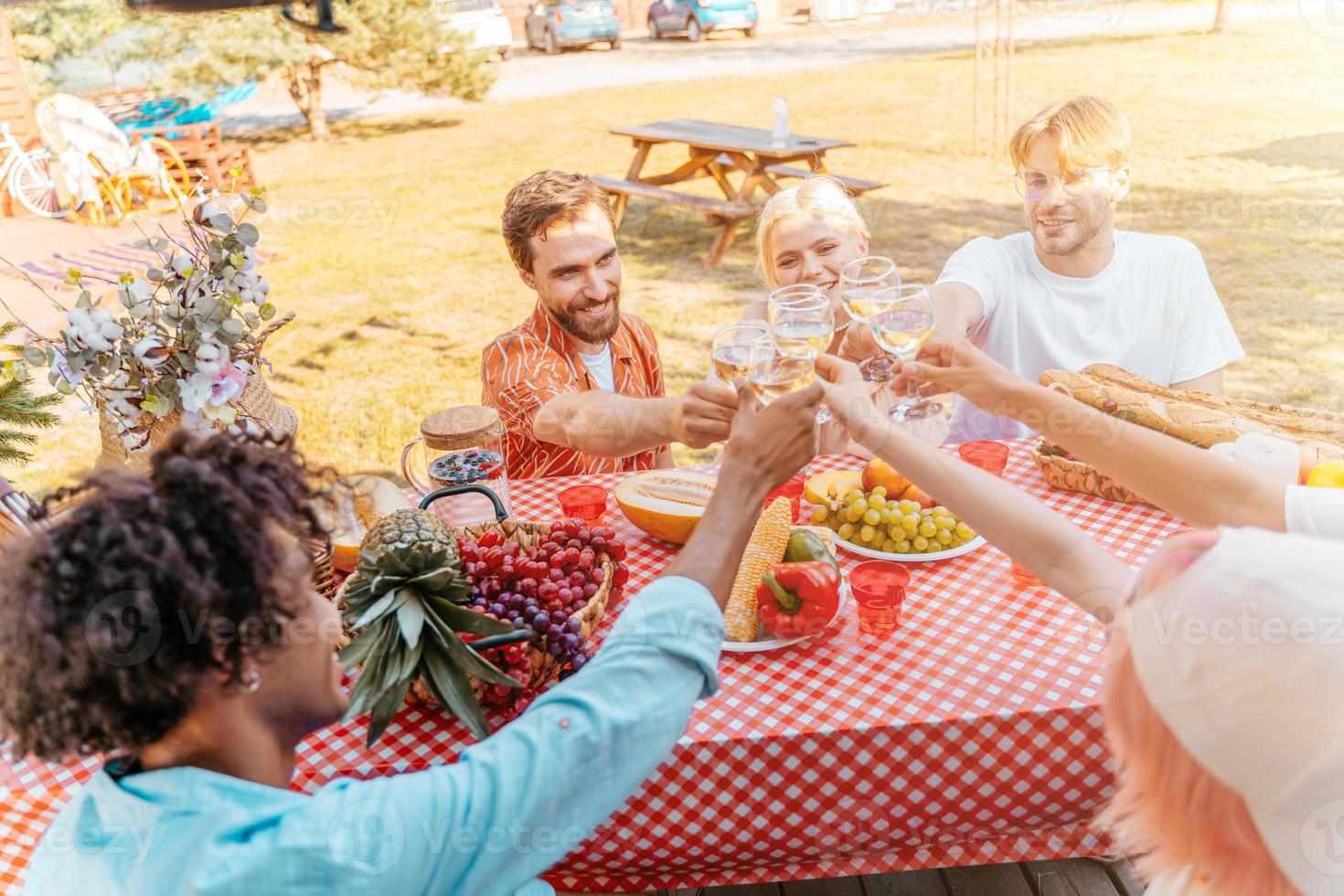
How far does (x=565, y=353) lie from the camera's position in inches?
127

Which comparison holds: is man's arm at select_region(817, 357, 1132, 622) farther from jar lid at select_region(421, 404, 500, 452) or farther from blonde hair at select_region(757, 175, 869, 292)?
blonde hair at select_region(757, 175, 869, 292)

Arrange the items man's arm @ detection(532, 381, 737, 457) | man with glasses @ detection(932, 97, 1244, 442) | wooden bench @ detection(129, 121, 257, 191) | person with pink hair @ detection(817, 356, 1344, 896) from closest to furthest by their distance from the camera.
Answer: person with pink hair @ detection(817, 356, 1344, 896) < man's arm @ detection(532, 381, 737, 457) < man with glasses @ detection(932, 97, 1244, 442) < wooden bench @ detection(129, 121, 257, 191)

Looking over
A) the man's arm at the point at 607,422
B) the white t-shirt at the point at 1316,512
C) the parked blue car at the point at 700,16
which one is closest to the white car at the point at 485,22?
the parked blue car at the point at 700,16

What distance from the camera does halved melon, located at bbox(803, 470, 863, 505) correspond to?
2.55 meters

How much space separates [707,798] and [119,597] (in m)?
1.14

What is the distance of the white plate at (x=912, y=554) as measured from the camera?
7.64 ft

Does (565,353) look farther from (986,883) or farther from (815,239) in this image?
(986,883)

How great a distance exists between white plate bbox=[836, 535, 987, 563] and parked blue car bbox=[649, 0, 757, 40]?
21105 mm

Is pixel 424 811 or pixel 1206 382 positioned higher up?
pixel 424 811

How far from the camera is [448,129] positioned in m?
15.6

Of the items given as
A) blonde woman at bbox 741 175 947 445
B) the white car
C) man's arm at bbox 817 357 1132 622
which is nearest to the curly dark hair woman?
man's arm at bbox 817 357 1132 622

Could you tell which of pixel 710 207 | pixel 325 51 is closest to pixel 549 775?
pixel 710 207

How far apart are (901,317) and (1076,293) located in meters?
1.55

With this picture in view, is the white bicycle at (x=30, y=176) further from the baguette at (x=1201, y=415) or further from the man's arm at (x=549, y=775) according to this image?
the man's arm at (x=549, y=775)
